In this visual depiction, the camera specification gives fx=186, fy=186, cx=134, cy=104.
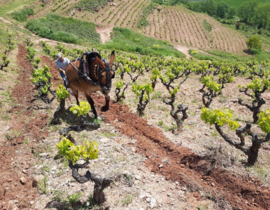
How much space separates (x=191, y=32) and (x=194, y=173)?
72.8 m

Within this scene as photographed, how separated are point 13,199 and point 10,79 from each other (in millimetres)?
11460

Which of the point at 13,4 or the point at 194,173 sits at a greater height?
the point at 13,4

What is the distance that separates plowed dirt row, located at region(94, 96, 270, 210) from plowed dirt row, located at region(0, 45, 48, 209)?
341cm

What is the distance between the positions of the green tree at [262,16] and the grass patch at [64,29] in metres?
82.4

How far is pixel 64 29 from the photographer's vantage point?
154ft

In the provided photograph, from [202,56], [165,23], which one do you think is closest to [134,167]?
[202,56]

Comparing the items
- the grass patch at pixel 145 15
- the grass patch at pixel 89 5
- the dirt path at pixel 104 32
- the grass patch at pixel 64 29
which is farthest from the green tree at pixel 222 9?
the grass patch at pixel 64 29

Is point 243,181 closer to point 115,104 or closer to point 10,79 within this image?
point 115,104

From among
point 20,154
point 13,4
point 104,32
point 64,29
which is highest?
point 13,4

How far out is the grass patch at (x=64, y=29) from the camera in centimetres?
3878

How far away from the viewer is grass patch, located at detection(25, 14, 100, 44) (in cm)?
3878

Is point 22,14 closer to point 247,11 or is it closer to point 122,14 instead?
point 122,14

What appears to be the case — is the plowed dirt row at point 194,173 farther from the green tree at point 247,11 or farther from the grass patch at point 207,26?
the green tree at point 247,11

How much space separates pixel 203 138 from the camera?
779cm
